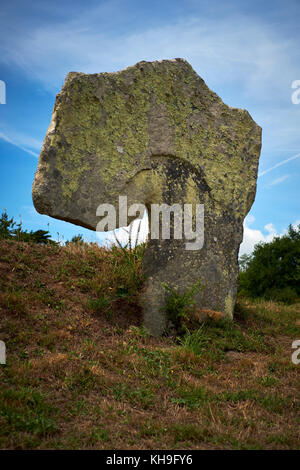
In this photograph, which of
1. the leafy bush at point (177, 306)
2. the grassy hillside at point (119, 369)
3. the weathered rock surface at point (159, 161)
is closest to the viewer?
the grassy hillside at point (119, 369)

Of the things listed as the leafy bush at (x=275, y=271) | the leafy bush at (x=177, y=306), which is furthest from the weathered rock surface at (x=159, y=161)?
the leafy bush at (x=275, y=271)

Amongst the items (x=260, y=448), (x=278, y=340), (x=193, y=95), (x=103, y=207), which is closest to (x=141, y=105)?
(x=193, y=95)

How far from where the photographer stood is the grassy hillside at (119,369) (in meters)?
3.73

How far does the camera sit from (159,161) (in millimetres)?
6656

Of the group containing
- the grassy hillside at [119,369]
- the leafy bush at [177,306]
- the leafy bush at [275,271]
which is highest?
the leafy bush at [275,271]

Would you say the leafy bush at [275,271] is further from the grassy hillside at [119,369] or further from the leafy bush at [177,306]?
the leafy bush at [177,306]

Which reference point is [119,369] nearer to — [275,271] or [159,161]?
[159,161]

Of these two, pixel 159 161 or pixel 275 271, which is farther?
pixel 275 271

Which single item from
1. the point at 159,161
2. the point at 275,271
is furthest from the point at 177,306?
the point at 275,271

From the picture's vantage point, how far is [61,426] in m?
3.76

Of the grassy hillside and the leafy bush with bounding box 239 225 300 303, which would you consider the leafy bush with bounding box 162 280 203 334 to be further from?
the leafy bush with bounding box 239 225 300 303

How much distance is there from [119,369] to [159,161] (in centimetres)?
322

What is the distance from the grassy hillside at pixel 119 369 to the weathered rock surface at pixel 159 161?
2.34 feet

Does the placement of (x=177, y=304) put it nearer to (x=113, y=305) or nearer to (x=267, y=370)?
(x=113, y=305)
